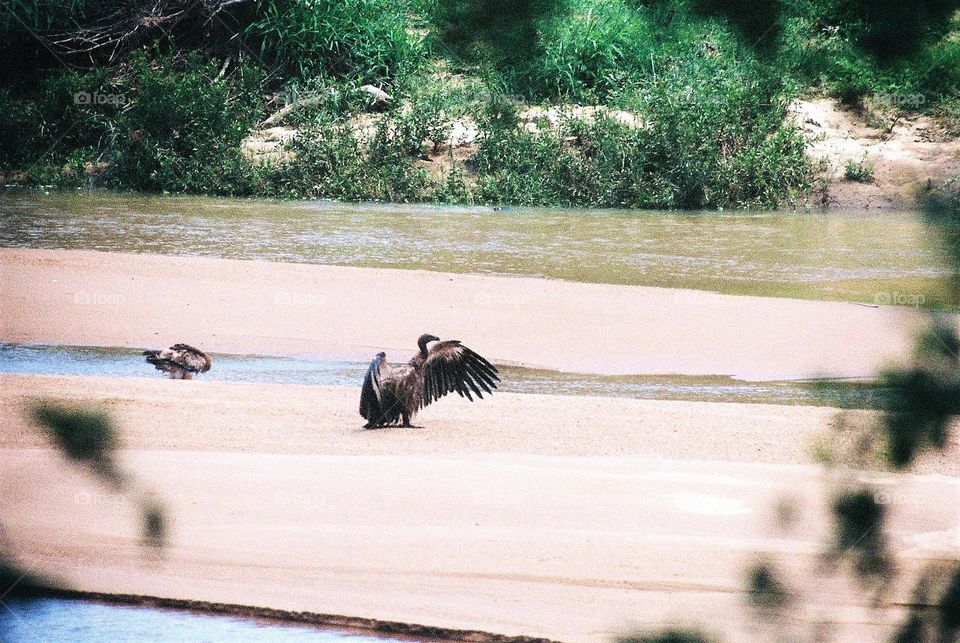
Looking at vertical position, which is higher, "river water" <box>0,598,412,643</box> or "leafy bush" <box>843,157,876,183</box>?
"leafy bush" <box>843,157,876,183</box>

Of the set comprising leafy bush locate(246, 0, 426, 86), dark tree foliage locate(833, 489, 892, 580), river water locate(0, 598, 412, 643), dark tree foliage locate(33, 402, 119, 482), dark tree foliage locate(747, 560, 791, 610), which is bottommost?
river water locate(0, 598, 412, 643)

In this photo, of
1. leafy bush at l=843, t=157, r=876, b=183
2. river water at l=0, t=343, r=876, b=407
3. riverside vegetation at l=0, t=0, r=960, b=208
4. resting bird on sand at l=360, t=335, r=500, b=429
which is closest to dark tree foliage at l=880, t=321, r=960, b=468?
resting bird on sand at l=360, t=335, r=500, b=429

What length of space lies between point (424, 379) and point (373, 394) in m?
0.37

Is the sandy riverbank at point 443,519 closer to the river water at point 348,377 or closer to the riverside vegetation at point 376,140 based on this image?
the river water at point 348,377

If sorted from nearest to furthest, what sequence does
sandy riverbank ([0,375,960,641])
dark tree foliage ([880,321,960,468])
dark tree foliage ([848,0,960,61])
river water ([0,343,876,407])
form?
dark tree foliage ([880,321,960,468]), dark tree foliage ([848,0,960,61]), sandy riverbank ([0,375,960,641]), river water ([0,343,876,407])

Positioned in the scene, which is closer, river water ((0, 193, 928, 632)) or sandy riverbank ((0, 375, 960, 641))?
sandy riverbank ((0, 375, 960, 641))

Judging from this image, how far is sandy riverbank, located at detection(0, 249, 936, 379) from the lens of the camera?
40.7ft

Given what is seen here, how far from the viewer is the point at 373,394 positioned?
8336mm

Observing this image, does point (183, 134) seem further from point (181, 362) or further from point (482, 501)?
point (482, 501)

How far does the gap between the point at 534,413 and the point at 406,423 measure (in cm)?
115

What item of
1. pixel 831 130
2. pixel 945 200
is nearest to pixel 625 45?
pixel 945 200

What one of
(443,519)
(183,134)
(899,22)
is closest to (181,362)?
(443,519)

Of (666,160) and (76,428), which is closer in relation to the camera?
(76,428)

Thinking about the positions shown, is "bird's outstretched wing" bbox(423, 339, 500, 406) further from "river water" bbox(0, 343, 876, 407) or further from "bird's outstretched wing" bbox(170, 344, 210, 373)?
"bird's outstretched wing" bbox(170, 344, 210, 373)
